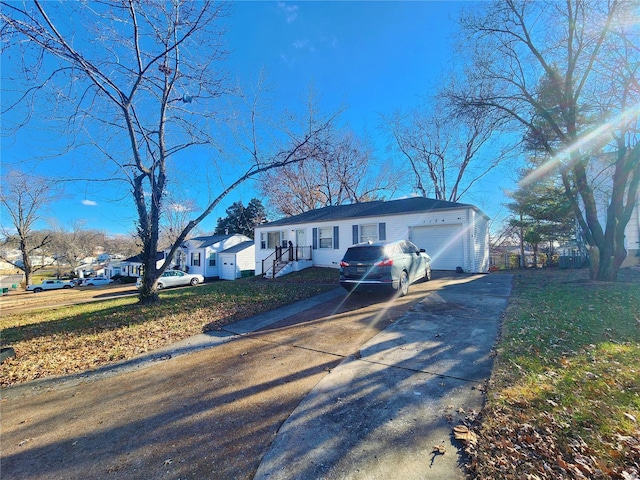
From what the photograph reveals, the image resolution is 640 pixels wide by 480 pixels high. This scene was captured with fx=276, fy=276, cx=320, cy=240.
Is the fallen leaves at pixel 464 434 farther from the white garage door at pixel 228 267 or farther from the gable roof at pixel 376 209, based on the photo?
the white garage door at pixel 228 267

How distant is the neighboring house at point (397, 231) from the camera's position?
13.3 meters

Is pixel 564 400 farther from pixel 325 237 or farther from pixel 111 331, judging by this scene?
pixel 325 237

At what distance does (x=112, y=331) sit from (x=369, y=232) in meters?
12.2

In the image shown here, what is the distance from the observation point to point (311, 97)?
1238 cm

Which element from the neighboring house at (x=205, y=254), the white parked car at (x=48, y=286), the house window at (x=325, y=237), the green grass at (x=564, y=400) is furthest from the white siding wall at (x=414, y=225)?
the white parked car at (x=48, y=286)

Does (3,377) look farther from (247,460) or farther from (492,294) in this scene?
(492,294)

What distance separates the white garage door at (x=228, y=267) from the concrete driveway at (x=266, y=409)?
22680 mm

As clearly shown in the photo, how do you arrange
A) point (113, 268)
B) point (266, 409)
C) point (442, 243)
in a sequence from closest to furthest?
1. point (266, 409)
2. point (442, 243)
3. point (113, 268)

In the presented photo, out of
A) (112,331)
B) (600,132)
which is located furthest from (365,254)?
(600,132)

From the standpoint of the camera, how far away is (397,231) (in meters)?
14.5

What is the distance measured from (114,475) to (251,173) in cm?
768

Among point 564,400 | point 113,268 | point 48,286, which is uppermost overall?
point 113,268

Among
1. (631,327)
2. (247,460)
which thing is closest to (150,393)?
(247,460)

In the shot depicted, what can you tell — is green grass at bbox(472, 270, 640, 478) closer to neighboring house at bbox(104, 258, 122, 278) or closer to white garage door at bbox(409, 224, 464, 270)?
white garage door at bbox(409, 224, 464, 270)
